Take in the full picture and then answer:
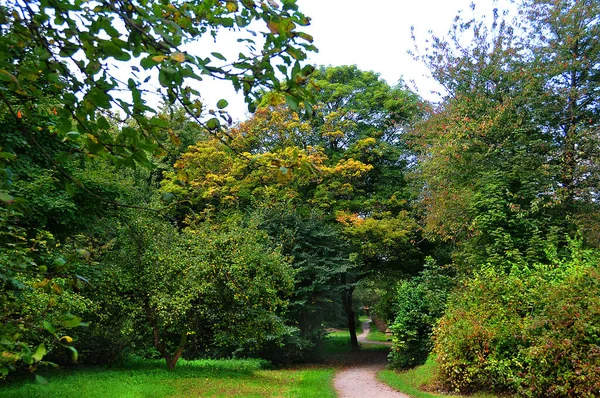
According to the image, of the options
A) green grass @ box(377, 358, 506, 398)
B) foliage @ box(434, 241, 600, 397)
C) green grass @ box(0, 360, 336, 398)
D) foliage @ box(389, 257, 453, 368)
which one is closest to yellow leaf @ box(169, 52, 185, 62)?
foliage @ box(434, 241, 600, 397)

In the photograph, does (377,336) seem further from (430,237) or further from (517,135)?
(517,135)

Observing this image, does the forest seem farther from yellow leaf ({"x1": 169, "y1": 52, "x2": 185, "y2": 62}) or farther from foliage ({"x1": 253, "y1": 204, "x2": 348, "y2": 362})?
yellow leaf ({"x1": 169, "y1": 52, "x2": 185, "y2": 62})

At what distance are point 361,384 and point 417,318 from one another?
9.84ft

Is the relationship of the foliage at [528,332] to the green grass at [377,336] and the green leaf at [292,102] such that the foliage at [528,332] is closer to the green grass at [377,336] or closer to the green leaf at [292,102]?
the green leaf at [292,102]

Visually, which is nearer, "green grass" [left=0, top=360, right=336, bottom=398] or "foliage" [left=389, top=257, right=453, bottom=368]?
"green grass" [left=0, top=360, right=336, bottom=398]

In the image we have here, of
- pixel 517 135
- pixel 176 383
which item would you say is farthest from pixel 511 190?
pixel 176 383

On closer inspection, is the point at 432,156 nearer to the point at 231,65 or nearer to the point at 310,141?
the point at 310,141

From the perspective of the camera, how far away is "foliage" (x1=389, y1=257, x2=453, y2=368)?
A: 1490cm

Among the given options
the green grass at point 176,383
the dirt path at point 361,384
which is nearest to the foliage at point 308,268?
the dirt path at point 361,384

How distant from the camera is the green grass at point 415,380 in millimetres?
10913

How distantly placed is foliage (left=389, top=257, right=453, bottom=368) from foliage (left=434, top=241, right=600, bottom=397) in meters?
2.59

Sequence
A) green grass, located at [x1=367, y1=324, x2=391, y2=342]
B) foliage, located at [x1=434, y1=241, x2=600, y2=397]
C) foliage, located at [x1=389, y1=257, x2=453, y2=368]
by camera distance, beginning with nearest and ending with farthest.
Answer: foliage, located at [x1=434, y1=241, x2=600, y2=397] < foliage, located at [x1=389, y1=257, x2=453, y2=368] < green grass, located at [x1=367, y1=324, x2=391, y2=342]

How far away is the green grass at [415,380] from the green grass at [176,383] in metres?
1.95

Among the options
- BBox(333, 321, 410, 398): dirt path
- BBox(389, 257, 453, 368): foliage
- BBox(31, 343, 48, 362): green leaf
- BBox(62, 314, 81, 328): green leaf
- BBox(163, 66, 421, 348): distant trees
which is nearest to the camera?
BBox(31, 343, 48, 362): green leaf
